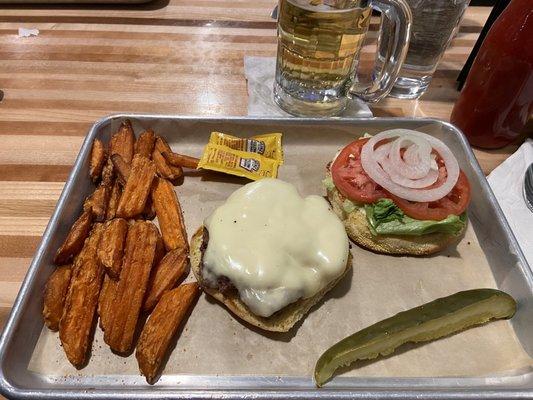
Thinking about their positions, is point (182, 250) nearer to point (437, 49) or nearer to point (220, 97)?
point (220, 97)

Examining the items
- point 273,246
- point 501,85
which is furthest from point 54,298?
point 501,85

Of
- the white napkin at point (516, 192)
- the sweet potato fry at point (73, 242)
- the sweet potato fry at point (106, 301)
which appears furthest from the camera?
the white napkin at point (516, 192)

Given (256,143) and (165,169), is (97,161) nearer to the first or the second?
(165,169)

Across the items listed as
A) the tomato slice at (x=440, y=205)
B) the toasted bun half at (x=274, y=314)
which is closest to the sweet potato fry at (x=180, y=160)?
the toasted bun half at (x=274, y=314)

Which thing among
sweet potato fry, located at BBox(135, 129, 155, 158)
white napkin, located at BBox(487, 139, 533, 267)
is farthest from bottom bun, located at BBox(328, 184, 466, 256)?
sweet potato fry, located at BBox(135, 129, 155, 158)

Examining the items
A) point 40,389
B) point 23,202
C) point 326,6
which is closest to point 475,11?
point 326,6

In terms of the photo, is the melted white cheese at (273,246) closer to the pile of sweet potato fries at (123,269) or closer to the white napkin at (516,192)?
the pile of sweet potato fries at (123,269)
